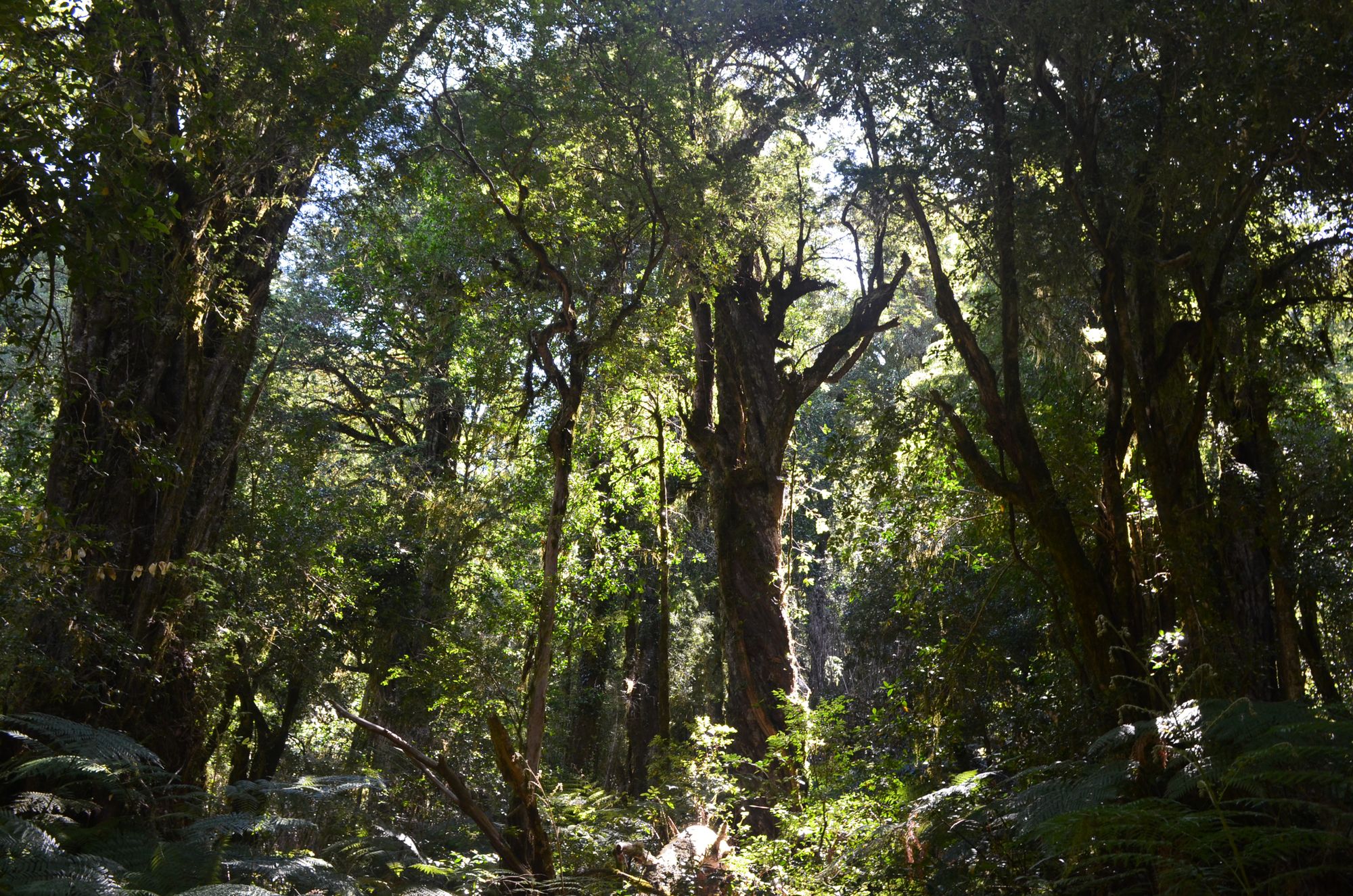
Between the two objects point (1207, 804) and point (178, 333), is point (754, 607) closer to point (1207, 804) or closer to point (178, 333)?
point (178, 333)

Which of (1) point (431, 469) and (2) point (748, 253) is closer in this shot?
(2) point (748, 253)

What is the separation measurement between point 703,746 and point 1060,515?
3774mm

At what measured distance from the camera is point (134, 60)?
Answer: 255 inches

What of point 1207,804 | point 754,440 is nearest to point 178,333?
point 754,440

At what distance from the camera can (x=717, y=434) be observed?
1110 cm

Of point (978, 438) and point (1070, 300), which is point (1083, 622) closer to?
point (978, 438)

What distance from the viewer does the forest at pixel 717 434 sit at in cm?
429

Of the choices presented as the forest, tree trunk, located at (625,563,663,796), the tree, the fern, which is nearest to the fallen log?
the forest

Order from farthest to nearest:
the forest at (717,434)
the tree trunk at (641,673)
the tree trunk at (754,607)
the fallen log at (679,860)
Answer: the tree trunk at (641,673) < the tree trunk at (754,607) < the fallen log at (679,860) < the forest at (717,434)

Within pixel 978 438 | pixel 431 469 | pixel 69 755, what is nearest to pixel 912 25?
pixel 978 438

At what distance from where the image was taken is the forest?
429 centimetres

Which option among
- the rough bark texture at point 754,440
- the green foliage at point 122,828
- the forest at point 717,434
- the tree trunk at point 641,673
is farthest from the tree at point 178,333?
the tree trunk at point 641,673

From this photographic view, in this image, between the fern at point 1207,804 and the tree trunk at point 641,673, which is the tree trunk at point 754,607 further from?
the fern at point 1207,804

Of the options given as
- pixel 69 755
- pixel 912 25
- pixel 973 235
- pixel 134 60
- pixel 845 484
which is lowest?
pixel 69 755
